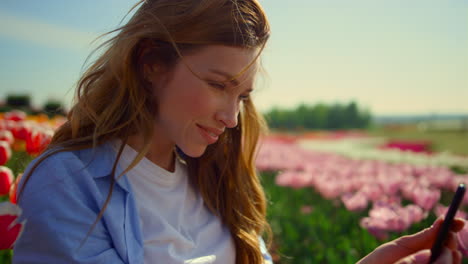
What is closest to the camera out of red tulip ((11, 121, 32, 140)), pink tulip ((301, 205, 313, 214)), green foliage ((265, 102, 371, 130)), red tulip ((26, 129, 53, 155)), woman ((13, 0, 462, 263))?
woman ((13, 0, 462, 263))

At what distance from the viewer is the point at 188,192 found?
1724 millimetres

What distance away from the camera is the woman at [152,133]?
121 centimetres

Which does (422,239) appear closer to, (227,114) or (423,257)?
(423,257)

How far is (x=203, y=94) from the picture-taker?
4.53 ft

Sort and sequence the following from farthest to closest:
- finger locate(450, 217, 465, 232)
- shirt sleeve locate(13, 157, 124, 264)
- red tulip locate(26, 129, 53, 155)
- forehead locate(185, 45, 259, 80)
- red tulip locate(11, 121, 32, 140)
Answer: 1. red tulip locate(11, 121, 32, 140)
2. red tulip locate(26, 129, 53, 155)
3. forehead locate(185, 45, 259, 80)
4. shirt sleeve locate(13, 157, 124, 264)
5. finger locate(450, 217, 465, 232)

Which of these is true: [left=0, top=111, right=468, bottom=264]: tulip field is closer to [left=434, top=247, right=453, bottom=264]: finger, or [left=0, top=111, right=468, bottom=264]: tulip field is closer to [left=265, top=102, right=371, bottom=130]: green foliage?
[left=434, top=247, right=453, bottom=264]: finger

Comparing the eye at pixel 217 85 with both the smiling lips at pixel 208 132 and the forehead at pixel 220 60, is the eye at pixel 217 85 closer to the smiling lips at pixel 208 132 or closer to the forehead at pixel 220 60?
the forehead at pixel 220 60

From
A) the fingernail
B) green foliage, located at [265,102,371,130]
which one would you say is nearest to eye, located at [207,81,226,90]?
the fingernail

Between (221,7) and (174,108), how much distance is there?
1.40 feet

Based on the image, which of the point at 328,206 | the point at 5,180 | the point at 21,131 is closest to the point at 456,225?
the point at 5,180

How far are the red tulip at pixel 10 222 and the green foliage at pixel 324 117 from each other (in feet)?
95.4

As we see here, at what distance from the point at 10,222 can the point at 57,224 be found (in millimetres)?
185

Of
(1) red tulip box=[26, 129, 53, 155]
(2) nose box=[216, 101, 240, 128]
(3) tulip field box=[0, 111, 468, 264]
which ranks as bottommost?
(3) tulip field box=[0, 111, 468, 264]

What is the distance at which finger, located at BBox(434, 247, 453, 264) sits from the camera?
2.75 ft
